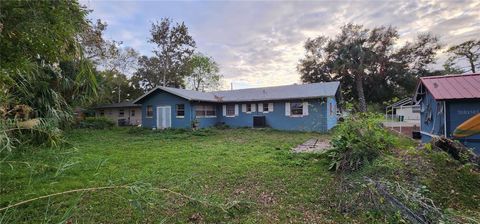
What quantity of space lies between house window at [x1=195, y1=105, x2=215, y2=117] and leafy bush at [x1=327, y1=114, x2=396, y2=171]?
1219 cm

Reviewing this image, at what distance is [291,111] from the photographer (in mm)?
16641

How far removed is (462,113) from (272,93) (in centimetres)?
1209

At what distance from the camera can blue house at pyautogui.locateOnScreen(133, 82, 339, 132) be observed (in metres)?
16.0

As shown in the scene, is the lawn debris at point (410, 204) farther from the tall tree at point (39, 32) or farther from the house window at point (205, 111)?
the house window at point (205, 111)

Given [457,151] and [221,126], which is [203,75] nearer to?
[221,126]

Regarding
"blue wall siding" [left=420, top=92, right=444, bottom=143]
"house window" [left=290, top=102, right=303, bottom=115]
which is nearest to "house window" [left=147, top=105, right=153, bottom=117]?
"house window" [left=290, top=102, right=303, bottom=115]

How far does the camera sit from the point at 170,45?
93.4 ft

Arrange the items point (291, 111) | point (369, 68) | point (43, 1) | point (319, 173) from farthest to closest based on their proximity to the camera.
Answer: point (369, 68) < point (291, 111) < point (319, 173) < point (43, 1)

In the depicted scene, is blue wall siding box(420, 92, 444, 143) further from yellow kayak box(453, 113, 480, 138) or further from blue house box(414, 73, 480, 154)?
yellow kayak box(453, 113, 480, 138)

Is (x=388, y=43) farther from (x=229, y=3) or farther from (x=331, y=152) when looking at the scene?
(x=331, y=152)

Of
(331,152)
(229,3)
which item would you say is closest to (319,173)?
(331,152)

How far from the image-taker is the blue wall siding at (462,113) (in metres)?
6.43

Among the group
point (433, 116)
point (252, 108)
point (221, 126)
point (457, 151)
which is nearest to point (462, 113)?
point (433, 116)

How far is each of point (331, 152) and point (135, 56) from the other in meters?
29.1
